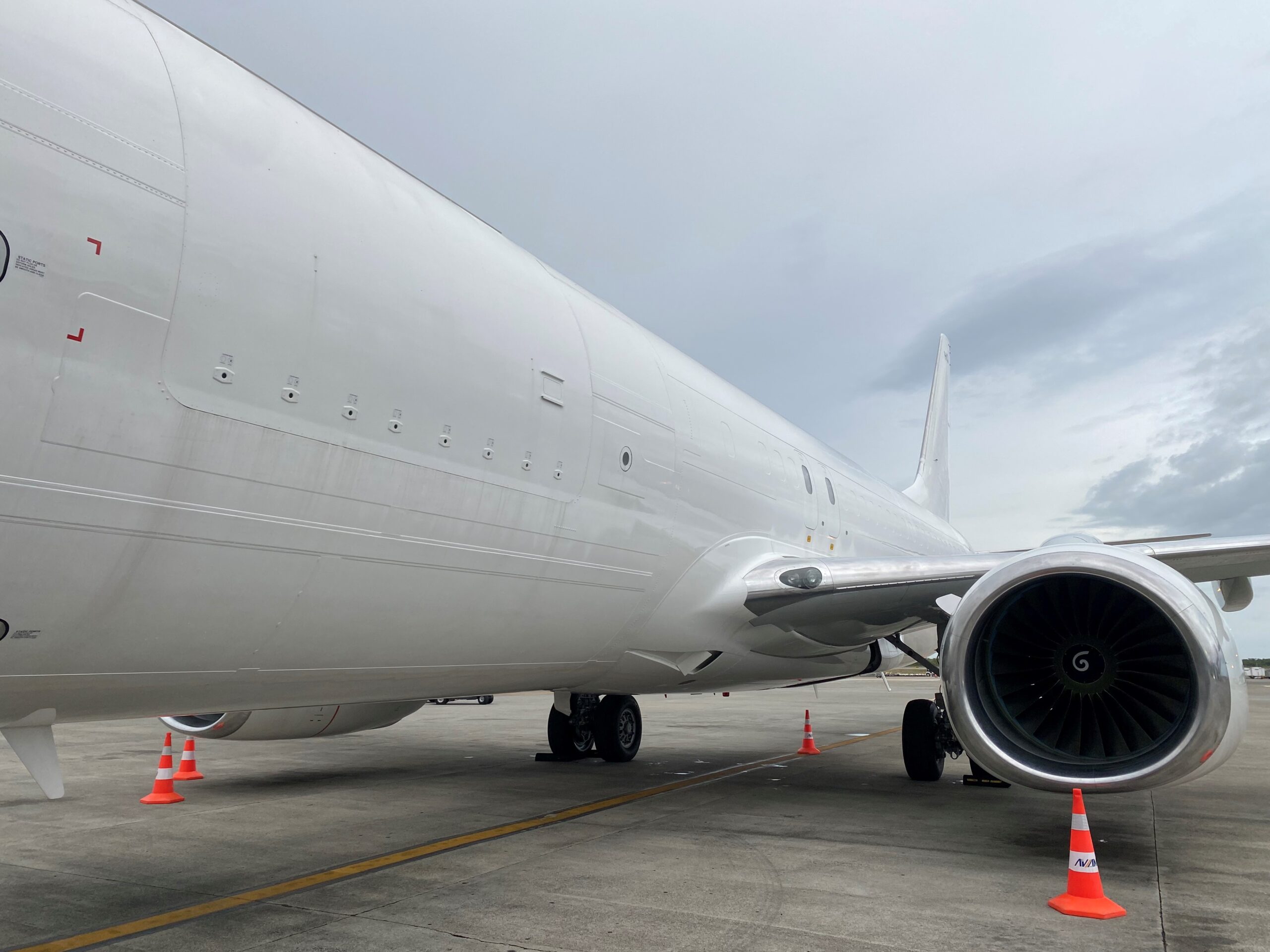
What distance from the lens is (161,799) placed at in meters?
7.19

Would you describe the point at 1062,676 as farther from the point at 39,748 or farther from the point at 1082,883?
the point at 39,748

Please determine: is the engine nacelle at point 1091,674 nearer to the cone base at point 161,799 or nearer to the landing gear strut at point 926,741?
the landing gear strut at point 926,741

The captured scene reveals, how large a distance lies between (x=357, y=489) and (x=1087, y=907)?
363 cm

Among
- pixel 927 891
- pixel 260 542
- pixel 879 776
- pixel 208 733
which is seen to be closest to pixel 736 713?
pixel 879 776

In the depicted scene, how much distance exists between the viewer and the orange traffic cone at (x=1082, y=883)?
13.7 ft

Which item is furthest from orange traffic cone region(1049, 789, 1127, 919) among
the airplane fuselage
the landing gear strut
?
the landing gear strut

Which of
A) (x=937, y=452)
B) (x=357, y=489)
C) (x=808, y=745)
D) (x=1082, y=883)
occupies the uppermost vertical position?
(x=937, y=452)

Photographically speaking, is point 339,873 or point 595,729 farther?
point 595,729

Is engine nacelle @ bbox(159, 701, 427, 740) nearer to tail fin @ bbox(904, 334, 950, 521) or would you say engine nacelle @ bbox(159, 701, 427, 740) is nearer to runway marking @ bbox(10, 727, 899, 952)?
runway marking @ bbox(10, 727, 899, 952)

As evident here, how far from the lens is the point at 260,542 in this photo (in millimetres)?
3148

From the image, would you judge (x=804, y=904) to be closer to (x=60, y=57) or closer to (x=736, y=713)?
(x=60, y=57)

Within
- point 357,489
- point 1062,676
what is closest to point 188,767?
point 357,489

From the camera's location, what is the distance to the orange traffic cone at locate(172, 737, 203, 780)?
8.56 m

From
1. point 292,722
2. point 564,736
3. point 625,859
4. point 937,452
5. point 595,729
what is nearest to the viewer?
point 625,859
